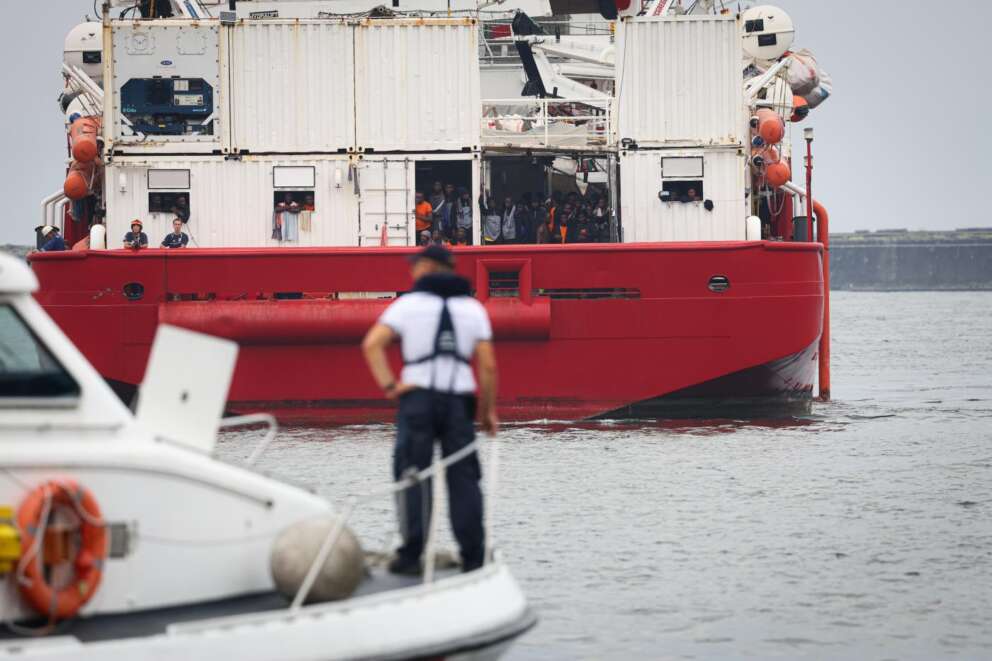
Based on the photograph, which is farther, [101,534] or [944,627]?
[944,627]

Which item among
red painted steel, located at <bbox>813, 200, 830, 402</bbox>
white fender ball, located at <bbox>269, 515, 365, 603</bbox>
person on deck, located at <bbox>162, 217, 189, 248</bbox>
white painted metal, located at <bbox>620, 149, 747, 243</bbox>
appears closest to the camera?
white fender ball, located at <bbox>269, 515, 365, 603</bbox>

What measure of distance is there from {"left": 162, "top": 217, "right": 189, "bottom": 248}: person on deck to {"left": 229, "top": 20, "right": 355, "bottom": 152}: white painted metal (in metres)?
1.24

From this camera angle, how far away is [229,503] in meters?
7.67

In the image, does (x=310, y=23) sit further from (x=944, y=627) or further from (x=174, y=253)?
(x=944, y=627)

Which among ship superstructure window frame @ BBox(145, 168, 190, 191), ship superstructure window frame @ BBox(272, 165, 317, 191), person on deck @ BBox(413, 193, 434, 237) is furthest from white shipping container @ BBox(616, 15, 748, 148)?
ship superstructure window frame @ BBox(145, 168, 190, 191)

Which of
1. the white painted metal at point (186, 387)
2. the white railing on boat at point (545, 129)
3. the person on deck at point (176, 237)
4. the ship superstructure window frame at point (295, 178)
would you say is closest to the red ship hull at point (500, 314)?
the person on deck at point (176, 237)

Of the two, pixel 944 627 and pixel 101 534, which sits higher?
pixel 101 534

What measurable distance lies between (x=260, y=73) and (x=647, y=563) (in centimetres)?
1102

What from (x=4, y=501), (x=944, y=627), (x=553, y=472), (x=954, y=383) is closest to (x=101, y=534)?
(x=4, y=501)

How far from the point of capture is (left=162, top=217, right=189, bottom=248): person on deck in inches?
847

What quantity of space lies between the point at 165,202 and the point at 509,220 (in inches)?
171

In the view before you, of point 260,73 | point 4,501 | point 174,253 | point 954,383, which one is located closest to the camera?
point 4,501

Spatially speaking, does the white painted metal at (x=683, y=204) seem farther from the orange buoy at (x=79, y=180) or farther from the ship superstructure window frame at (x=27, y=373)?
the ship superstructure window frame at (x=27, y=373)

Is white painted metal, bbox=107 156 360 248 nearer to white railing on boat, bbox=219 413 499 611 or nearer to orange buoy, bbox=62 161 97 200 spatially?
orange buoy, bbox=62 161 97 200
